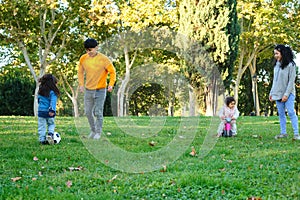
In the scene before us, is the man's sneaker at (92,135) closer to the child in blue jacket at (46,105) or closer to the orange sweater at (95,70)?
the child in blue jacket at (46,105)

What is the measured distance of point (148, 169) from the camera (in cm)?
482

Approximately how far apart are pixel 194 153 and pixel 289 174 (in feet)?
5.51

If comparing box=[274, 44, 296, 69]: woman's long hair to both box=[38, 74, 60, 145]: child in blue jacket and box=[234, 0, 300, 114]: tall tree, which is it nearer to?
box=[38, 74, 60, 145]: child in blue jacket

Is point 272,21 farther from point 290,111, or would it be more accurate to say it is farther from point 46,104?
point 46,104

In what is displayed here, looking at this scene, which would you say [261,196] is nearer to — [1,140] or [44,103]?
[44,103]

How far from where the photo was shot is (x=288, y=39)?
80.8 ft

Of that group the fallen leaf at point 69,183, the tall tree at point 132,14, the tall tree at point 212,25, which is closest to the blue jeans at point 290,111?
the fallen leaf at point 69,183

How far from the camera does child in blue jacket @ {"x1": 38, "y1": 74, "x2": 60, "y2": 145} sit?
6.82 m

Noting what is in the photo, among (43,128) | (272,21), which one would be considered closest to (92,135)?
(43,128)

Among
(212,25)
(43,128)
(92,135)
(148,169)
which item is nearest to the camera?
(148,169)

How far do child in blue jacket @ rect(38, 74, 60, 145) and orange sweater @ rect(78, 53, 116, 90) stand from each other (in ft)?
1.93

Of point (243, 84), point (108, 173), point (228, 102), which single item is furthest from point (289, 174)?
point (243, 84)

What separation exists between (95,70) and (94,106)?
27.7 inches

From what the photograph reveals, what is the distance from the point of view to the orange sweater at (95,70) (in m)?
7.09
